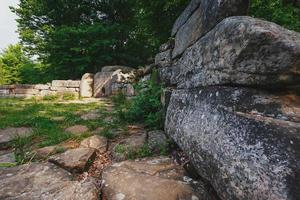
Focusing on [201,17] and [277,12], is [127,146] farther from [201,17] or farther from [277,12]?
[277,12]

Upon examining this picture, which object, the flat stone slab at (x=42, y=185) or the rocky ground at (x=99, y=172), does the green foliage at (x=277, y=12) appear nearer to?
the rocky ground at (x=99, y=172)

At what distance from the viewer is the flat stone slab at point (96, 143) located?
3029mm

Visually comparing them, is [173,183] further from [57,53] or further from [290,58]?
[57,53]

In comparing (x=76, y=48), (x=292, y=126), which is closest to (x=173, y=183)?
(x=292, y=126)

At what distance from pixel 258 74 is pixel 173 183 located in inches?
45.7

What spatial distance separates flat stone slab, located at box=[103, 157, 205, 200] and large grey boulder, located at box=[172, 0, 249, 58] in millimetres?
1633

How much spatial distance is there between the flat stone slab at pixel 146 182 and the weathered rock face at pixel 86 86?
8.27m

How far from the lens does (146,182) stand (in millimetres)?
2035

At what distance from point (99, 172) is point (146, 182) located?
67 centimetres

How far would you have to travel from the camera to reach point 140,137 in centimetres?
328

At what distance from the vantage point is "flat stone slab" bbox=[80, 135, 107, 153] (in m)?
3.03

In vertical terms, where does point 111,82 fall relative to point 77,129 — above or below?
above

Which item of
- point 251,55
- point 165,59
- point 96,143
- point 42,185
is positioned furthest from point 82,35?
point 251,55

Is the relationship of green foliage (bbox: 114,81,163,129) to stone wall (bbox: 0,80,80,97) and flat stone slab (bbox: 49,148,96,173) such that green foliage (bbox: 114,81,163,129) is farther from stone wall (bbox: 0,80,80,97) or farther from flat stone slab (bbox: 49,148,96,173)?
stone wall (bbox: 0,80,80,97)
